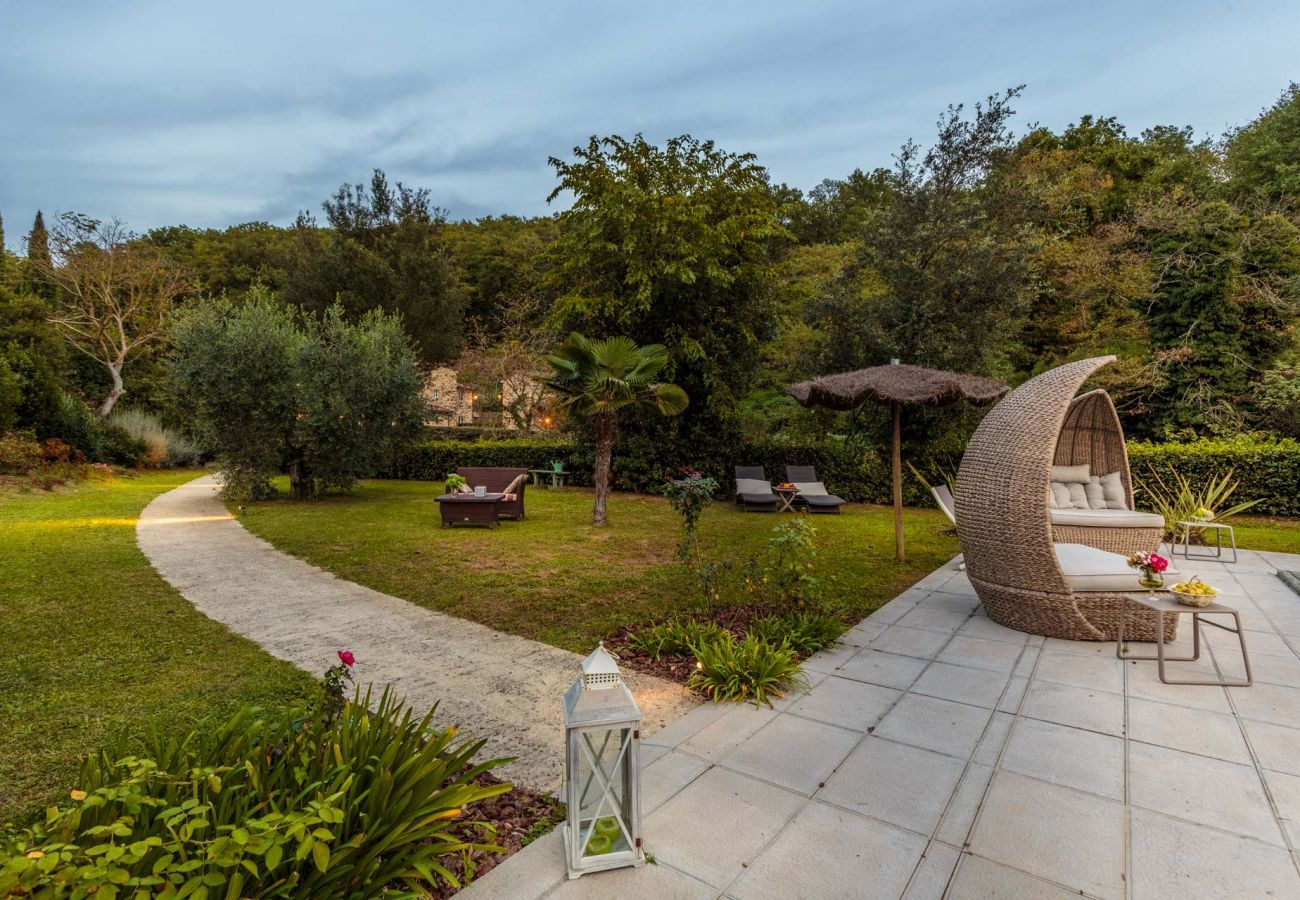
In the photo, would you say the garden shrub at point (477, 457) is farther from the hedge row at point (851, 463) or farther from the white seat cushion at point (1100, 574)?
the white seat cushion at point (1100, 574)

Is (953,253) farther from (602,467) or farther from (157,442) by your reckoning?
(157,442)

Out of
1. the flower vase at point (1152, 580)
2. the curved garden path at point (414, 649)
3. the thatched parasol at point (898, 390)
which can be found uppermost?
the thatched parasol at point (898, 390)

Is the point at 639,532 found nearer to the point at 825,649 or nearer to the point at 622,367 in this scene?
the point at 622,367

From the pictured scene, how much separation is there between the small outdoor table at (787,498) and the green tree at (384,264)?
16768 mm

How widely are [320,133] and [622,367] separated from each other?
1091 cm

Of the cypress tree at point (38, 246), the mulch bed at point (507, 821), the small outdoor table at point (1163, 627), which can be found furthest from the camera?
the cypress tree at point (38, 246)

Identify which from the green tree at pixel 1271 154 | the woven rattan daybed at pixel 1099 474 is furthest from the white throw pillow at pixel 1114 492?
the green tree at pixel 1271 154

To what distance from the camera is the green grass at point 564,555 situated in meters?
5.05

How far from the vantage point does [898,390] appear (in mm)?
6520

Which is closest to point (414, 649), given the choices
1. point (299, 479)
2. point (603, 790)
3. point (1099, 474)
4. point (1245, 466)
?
point (603, 790)

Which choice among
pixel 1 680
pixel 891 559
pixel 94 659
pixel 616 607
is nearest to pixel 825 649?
pixel 616 607

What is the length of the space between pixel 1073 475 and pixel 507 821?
7.77m

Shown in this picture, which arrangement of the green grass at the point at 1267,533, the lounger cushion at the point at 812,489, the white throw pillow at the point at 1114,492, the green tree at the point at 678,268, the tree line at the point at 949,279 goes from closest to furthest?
the white throw pillow at the point at 1114,492 < the green grass at the point at 1267,533 < the lounger cushion at the point at 812,489 < the tree line at the point at 949,279 < the green tree at the point at 678,268

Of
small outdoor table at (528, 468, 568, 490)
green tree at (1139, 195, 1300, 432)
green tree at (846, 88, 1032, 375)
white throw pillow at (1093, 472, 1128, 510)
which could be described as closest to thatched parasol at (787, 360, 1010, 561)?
white throw pillow at (1093, 472, 1128, 510)
